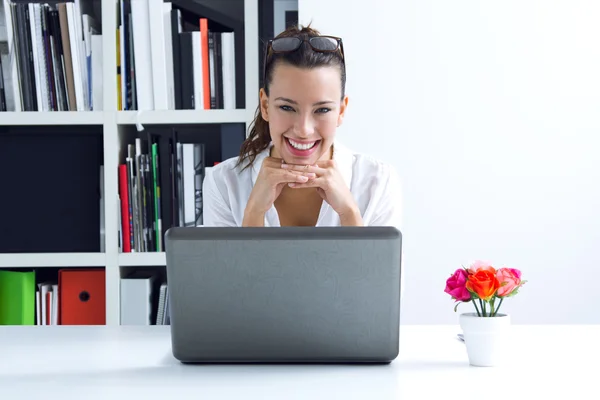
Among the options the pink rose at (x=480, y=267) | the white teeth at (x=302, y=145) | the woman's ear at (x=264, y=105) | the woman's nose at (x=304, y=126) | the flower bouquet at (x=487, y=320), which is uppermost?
the woman's ear at (x=264, y=105)

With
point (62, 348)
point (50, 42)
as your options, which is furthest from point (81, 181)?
point (62, 348)

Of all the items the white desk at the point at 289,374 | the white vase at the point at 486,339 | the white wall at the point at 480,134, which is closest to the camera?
the white desk at the point at 289,374

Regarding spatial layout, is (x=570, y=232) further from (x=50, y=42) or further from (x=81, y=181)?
(x=50, y=42)

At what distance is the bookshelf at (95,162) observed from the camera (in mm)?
2365

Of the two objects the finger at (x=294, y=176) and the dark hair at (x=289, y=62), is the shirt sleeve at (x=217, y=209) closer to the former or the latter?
the dark hair at (x=289, y=62)

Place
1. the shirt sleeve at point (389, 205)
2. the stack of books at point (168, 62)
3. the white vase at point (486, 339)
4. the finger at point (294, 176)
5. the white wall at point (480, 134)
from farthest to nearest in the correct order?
1. the stack of books at point (168, 62)
2. the white wall at point (480, 134)
3. the shirt sleeve at point (389, 205)
4. the finger at point (294, 176)
5. the white vase at point (486, 339)

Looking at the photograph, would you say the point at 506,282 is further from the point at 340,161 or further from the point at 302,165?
the point at 340,161

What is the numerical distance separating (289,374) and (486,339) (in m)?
0.31

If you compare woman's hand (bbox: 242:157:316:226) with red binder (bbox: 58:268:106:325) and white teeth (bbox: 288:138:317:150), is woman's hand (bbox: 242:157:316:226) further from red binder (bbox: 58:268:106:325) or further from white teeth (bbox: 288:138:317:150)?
red binder (bbox: 58:268:106:325)

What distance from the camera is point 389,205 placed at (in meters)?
1.84

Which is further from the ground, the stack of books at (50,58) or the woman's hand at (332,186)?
the stack of books at (50,58)

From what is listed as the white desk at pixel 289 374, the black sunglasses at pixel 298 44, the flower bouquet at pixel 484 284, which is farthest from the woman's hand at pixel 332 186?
the flower bouquet at pixel 484 284

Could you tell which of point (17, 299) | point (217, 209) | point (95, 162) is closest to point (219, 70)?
point (95, 162)

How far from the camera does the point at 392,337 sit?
1.03 metres
